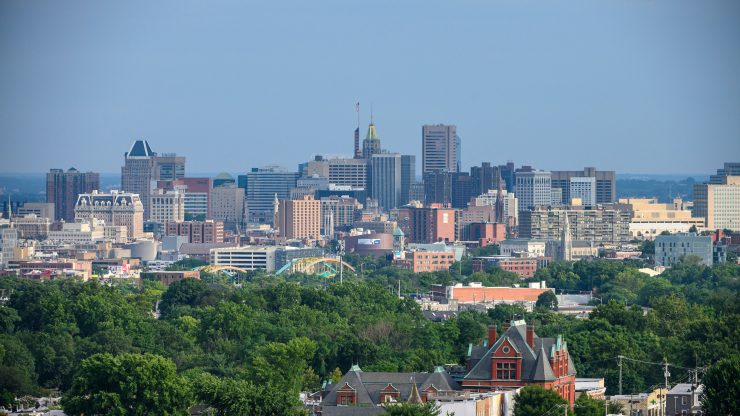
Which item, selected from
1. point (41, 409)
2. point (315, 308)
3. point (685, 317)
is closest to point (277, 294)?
point (315, 308)

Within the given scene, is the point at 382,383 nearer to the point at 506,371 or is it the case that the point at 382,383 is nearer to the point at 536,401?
the point at 506,371

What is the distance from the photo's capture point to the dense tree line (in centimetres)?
7181

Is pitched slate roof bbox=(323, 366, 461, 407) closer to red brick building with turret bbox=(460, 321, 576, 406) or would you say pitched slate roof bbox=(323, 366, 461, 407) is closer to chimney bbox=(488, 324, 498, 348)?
red brick building with turret bbox=(460, 321, 576, 406)

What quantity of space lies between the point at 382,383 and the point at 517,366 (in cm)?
458

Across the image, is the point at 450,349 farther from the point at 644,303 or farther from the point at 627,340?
the point at 644,303

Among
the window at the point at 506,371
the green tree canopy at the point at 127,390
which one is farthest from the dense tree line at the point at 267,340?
the window at the point at 506,371

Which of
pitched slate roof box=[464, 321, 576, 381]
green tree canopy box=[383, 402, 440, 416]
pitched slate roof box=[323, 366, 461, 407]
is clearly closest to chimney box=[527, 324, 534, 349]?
pitched slate roof box=[464, 321, 576, 381]

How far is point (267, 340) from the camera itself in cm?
9844

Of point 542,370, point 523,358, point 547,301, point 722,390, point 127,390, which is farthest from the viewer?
point 547,301

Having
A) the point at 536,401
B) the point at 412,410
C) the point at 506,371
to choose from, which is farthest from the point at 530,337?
the point at 412,410

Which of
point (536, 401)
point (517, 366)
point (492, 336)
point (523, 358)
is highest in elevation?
point (492, 336)

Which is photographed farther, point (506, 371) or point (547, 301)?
point (547, 301)

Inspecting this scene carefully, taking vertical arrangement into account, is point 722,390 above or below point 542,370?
below

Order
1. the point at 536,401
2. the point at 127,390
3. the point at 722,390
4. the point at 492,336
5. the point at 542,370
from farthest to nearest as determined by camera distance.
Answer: the point at 492,336 → the point at 542,370 → the point at 722,390 → the point at 127,390 → the point at 536,401
